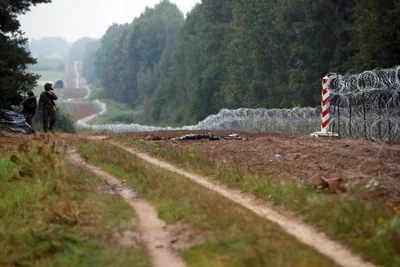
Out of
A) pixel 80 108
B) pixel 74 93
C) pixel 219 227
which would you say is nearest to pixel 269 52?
pixel 219 227

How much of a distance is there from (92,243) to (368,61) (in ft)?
72.0

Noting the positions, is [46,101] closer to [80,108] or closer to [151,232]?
[151,232]

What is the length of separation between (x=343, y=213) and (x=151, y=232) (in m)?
2.45

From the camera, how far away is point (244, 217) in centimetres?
720

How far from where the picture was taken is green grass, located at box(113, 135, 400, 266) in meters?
6.37

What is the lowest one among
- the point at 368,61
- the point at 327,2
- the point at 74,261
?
the point at 74,261

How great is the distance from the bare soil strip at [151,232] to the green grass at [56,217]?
17cm

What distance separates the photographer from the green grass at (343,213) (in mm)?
6371

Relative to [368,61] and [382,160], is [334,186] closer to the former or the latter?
[382,160]

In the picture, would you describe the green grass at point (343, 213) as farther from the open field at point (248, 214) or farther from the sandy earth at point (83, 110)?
the sandy earth at point (83, 110)

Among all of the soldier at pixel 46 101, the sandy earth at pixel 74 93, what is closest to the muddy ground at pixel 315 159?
the soldier at pixel 46 101

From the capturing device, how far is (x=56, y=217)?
767 cm

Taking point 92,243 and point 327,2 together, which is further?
point 327,2

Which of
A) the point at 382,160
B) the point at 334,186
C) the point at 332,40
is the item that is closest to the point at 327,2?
the point at 332,40
